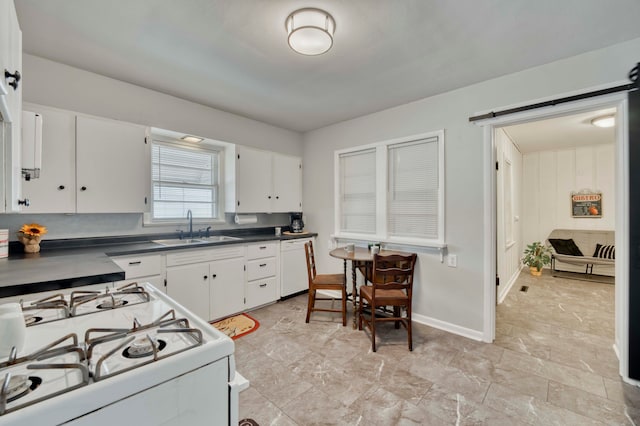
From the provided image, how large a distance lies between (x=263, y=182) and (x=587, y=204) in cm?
621

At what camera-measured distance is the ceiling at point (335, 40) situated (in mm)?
1787

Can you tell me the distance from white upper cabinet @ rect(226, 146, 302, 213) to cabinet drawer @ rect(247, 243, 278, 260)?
0.53 metres

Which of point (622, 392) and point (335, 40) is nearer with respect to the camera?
point (622, 392)

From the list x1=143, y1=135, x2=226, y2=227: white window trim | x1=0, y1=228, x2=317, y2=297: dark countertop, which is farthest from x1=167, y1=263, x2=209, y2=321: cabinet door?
x1=143, y1=135, x2=226, y2=227: white window trim

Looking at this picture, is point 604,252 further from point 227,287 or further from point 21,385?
point 21,385

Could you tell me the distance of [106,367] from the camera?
2.29 ft

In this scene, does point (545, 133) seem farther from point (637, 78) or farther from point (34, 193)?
point (34, 193)

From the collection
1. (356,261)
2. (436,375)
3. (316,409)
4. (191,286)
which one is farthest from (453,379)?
(191,286)

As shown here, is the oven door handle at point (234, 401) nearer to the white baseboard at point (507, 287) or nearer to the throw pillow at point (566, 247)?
the white baseboard at point (507, 287)

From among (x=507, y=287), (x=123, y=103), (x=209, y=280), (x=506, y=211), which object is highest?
(x=123, y=103)

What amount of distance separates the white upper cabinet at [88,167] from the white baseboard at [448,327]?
10.8 ft

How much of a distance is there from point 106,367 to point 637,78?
11.5 feet

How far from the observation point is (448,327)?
2.99m

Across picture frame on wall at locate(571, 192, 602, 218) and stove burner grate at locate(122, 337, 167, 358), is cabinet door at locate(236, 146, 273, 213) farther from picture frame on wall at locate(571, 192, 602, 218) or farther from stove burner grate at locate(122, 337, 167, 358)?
picture frame on wall at locate(571, 192, 602, 218)
